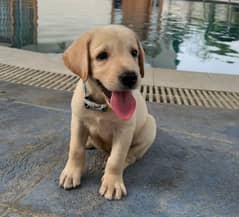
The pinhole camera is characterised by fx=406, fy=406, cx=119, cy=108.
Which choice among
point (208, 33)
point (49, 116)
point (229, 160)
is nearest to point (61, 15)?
point (208, 33)

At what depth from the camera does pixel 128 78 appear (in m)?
2.13

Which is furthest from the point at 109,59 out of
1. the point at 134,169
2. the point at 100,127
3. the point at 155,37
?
the point at 155,37

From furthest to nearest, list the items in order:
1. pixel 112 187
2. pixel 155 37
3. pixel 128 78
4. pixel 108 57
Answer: pixel 155 37
pixel 112 187
pixel 108 57
pixel 128 78

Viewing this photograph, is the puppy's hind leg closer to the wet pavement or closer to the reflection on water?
the wet pavement

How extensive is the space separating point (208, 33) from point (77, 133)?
32.0ft

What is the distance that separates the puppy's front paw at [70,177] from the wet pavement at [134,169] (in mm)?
45

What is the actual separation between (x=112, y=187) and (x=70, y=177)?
266 mm

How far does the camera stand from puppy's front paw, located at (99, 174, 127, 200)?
7.75 feet

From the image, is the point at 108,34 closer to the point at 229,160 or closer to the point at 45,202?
the point at 45,202

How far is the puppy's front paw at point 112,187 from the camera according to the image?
2361 millimetres

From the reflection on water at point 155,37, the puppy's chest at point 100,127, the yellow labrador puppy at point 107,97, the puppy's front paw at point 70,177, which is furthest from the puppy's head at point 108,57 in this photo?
the reflection on water at point 155,37

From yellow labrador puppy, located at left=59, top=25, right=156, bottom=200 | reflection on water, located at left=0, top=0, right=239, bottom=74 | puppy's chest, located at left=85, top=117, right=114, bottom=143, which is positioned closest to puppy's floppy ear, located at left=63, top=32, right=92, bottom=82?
yellow labrador puppy, located at left=59, top=25, right=156, bottom=200

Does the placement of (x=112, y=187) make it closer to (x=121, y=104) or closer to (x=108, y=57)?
(x=121, y=104)

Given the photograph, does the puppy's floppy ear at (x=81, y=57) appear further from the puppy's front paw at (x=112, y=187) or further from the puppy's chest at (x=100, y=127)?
the puppy's front paw at (x=112, y=187)
